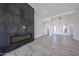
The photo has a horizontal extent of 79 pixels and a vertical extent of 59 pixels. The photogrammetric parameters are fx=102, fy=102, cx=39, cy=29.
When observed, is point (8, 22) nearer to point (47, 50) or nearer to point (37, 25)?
point (47, 50)

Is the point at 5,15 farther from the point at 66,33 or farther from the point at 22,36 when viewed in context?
the point at 66,33

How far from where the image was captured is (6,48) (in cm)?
453

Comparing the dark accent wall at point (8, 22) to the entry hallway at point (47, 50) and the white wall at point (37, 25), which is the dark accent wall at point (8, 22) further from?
the white wall at point (37, 25)

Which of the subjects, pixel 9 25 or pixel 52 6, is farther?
pixel 52 6

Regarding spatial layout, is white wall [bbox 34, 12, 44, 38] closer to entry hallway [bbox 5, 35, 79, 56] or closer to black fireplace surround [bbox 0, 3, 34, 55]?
entry hallway [bbox 5, 35, 79, 56]

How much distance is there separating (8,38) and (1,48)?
1.93 feet

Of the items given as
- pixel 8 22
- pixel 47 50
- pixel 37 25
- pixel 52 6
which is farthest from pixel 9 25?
pixel 37 25

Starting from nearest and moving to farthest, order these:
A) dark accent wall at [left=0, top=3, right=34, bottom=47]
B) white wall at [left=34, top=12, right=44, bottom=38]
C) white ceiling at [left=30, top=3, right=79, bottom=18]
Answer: dark accent wall at [left=0, top=3, right=34, bottom=47] < white ceiling at [left=30, top=3, right=79, bottom=18] < white wall at [left=34, top=12, right=44, bottom=38]

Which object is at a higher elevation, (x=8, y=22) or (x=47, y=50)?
(x=8, y=22)

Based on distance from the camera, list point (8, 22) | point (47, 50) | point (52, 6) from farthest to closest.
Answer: point (52, 6), point (47, 50), point (8, 22)

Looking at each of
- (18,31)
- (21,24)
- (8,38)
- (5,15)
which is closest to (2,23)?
(5,15)

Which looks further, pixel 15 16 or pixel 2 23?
pixel 15 16

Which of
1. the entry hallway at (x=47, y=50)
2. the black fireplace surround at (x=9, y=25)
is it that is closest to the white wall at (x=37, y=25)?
the entry hallway at (x=47, y=50)

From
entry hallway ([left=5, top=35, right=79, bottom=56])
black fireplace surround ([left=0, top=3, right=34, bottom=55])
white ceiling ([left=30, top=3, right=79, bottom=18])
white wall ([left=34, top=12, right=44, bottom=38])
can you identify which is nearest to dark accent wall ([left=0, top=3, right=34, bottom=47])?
black fireplace surround ([left=0, top=3, right=34, bottom=55])
